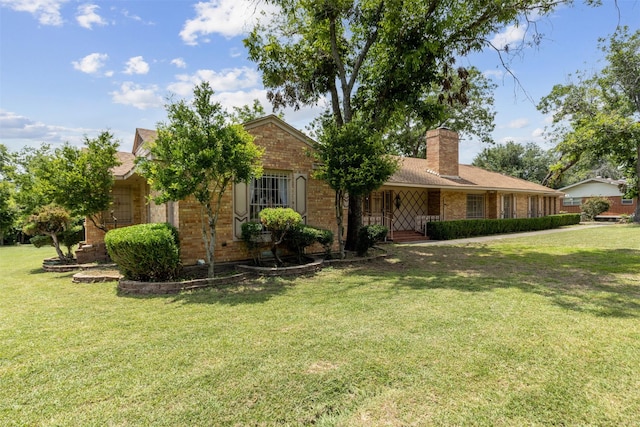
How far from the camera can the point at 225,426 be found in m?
2.61

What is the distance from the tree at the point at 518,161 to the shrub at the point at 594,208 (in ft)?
49.7

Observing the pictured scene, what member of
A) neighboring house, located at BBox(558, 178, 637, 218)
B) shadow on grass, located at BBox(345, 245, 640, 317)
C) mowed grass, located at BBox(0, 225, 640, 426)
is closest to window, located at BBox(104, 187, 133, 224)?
mowed grass, located at BBox(0, 225, 640, 426)

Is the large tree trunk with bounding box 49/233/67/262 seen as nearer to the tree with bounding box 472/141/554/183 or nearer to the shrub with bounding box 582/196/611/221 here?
the shrub with bounding box 582/196/611/221

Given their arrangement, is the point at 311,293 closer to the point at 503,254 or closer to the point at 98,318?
the point at 98,318

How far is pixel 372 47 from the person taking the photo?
41.0 feet

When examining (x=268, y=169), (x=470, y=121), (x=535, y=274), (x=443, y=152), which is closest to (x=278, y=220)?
(x=268, y=169)

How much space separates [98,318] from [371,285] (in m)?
4.91

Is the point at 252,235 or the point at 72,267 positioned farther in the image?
the point at 72,267

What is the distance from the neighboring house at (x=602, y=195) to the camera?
3447 cm

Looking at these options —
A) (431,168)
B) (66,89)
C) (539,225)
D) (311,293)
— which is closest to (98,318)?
(311,293)

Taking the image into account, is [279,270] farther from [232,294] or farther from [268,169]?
[268,169]

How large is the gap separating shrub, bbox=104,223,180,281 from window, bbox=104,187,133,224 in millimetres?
5986

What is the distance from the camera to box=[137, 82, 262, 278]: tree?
6.91 m

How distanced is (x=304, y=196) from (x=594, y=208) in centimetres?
3319
